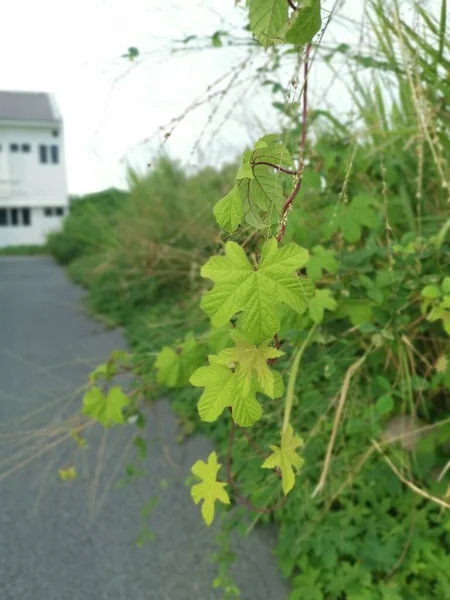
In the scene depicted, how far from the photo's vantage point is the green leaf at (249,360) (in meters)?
0.74

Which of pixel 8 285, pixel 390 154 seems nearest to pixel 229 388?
pixel 390 154

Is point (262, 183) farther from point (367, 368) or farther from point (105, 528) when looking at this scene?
point (105, 528)

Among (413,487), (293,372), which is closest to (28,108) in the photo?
(293,372)

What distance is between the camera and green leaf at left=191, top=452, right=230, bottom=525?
40.0 inches

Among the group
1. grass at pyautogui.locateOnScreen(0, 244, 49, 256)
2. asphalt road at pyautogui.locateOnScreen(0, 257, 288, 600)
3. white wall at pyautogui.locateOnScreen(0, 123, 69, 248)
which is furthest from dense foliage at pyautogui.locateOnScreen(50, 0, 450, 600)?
white wall at pyautogui.locateOnScreen(0, 123, 69, 248)

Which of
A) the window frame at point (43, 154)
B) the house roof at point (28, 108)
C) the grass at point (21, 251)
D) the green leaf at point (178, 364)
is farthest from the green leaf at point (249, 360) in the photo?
the house roof at point (28, 108)

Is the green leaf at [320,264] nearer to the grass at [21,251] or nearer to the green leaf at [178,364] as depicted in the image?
the green leaf at [178,364]

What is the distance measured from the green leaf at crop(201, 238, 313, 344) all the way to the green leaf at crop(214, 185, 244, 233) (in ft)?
0.11

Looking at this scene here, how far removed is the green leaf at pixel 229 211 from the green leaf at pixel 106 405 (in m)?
1.19

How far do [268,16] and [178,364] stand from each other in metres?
1.19

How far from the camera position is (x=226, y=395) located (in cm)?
76

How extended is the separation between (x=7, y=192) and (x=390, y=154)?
2396cm

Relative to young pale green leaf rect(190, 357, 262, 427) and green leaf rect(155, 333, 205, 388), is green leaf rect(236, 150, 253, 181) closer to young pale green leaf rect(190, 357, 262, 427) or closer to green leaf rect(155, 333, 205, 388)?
young pale green leaf rect(190, 357, 262, 427)

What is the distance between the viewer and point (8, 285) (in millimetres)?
9594
